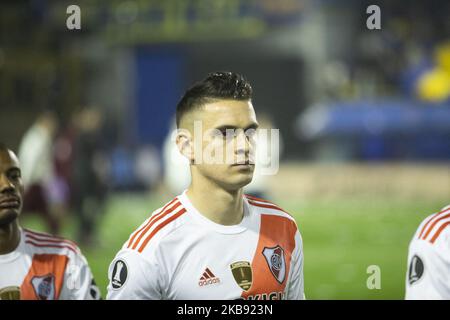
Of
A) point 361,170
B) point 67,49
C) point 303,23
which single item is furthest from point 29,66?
point 361,170

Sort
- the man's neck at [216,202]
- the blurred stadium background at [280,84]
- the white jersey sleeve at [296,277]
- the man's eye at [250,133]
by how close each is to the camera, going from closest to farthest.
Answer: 1. the man's eye at [250,133]
2. the man's neck at [216,202]
3. the white jersey sleeve at [296,277]
4. the blurred stadium background at [280,84]

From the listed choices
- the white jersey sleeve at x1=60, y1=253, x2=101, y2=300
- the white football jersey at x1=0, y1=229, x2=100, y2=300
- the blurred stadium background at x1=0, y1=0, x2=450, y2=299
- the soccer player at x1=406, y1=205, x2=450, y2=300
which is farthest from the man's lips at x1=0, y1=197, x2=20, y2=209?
the blurred stadium background at x1=0, y1=0, x2=450, y2=299

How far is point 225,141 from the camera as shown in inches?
112

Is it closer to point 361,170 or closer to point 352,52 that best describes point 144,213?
point 361,170

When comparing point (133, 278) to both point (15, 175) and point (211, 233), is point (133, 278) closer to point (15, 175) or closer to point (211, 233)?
point (211, 233)

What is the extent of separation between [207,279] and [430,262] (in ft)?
2.79

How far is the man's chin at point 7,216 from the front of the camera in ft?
9.91

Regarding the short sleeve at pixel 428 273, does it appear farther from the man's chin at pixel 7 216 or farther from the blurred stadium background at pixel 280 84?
the blurred stadium background at pixel 280 84

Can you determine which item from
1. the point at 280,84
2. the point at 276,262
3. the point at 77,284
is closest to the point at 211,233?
the point at 276,262

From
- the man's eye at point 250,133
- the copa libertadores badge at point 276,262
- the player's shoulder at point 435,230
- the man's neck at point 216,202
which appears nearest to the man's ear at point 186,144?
the man's neck at point 216,202

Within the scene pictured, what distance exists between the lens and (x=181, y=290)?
2.86 metres

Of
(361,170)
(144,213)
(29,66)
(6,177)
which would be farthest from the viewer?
(29,66)

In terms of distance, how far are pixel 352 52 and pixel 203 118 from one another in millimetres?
21660

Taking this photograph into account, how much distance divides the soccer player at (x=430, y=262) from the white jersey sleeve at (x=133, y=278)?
0.98 m
